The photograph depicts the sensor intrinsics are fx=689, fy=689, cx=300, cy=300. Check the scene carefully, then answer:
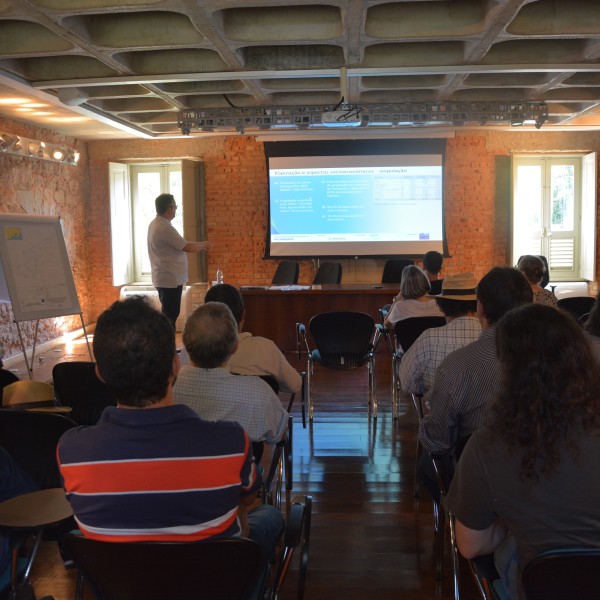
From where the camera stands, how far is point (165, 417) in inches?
63.5

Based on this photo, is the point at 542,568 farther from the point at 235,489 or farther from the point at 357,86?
the point at 357,86

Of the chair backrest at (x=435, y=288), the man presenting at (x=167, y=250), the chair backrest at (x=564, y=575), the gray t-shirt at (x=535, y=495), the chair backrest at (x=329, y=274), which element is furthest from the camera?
the chair backrest at (x=329, y=274)

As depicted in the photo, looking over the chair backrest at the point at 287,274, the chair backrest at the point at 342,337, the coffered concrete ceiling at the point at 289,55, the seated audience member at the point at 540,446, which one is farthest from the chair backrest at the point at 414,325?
the chair backrest at the point at 287,274

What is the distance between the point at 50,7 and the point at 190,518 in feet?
14.2

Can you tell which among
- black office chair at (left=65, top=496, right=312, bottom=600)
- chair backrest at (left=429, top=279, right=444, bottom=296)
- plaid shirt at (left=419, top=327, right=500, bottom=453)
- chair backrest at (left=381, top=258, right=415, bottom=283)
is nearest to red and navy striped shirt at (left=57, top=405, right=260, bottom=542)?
black office chair at (left=65, top=496, right=312, bottom=600)

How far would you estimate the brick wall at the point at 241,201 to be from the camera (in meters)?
10.7

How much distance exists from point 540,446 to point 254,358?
6.92 feet

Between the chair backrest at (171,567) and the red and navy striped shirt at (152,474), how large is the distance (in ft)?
0.35

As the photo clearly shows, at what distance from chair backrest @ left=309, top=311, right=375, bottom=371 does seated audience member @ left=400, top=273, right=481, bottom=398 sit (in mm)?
1886

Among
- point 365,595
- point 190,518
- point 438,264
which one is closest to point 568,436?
point 190,518

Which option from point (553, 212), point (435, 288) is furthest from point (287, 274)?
point (553, 212)

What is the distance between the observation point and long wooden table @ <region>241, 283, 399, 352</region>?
25.5ft

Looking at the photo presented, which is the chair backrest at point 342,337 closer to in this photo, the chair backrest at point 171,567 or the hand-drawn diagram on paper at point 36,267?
the hand-drawn diagram on paper at point 36,267

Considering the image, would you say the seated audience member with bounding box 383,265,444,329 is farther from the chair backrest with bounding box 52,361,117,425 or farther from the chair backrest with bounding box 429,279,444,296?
the chair backrest with bounding box 52,361,117,425
